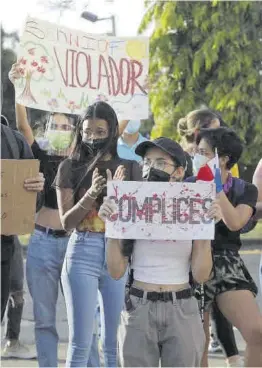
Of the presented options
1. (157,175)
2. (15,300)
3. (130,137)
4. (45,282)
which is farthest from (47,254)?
(130,137)

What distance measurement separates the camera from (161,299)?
3955mm

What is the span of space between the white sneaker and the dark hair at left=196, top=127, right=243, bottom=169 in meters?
2.07

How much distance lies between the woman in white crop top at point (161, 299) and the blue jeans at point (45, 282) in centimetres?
91

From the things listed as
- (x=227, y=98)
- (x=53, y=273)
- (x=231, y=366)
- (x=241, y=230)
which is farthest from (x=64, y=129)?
(x=227, y=98)

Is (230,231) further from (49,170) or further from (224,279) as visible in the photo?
(49,170)

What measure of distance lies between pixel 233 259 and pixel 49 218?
98 cm

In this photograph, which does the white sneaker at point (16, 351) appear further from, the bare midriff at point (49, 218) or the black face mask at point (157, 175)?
the black face mask at point (157, 175)

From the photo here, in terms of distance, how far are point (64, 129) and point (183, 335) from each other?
1.58 metres

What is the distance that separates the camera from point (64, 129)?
5.10 meters

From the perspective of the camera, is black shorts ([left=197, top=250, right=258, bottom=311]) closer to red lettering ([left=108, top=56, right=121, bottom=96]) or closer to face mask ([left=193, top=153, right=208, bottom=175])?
face mask ([left=193, top=153, right=208, bottom=175])

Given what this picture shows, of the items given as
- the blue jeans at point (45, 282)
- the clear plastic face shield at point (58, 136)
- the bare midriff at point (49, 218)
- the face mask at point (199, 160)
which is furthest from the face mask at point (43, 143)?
the face mask at point (199, 160)

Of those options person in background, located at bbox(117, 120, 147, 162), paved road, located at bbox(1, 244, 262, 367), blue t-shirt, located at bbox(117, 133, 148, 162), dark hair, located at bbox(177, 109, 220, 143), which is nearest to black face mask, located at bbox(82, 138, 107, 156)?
dark hair, located at bbox(177, 109, 220, 143)

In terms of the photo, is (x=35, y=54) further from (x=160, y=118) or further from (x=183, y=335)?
(x=160, y=118)

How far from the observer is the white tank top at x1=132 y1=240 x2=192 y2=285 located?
3982mm
